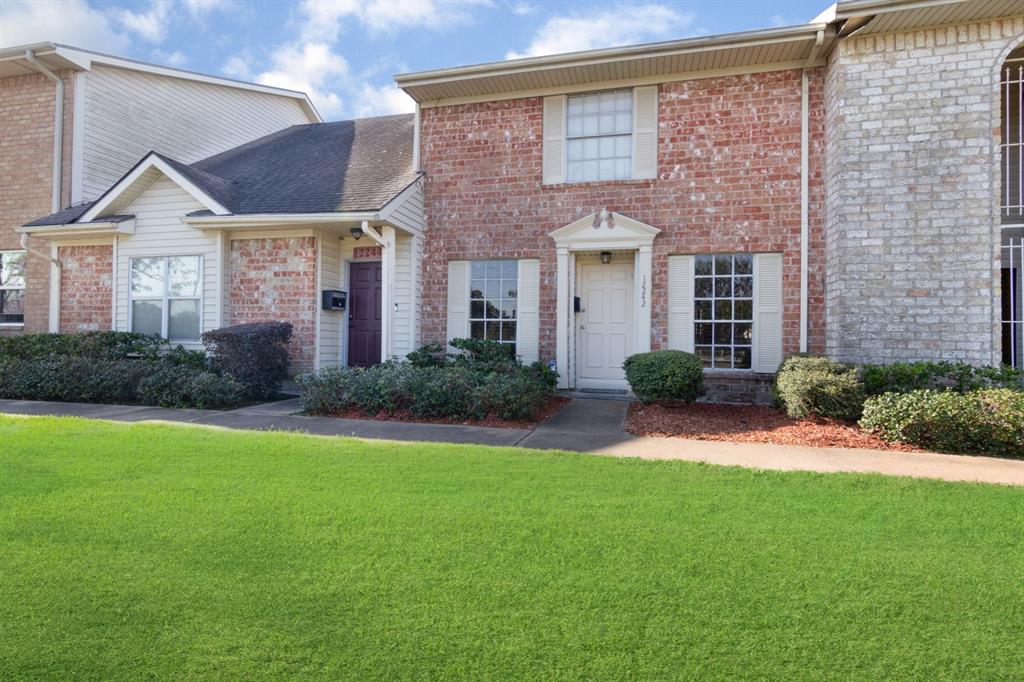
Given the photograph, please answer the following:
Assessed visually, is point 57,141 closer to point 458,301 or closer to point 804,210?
point 458,301

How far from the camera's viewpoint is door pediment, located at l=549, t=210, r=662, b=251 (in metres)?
9.64

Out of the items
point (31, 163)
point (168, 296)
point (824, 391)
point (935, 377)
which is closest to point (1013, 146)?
point (935, 377)

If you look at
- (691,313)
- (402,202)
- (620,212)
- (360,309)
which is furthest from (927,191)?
(360,309)

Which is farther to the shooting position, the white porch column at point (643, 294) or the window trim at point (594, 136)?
the window trim at point (594, 136)

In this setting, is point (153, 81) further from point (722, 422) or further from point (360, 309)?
point (722, 422)

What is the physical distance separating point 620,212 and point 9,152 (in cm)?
1297

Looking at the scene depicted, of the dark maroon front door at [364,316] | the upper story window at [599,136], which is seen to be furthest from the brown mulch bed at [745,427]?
the dark maroon front door at [364,316]

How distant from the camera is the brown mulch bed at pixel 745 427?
21.2ft

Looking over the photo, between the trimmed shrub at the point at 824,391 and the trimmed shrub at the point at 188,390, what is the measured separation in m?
7.81

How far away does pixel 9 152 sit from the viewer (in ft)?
41.7

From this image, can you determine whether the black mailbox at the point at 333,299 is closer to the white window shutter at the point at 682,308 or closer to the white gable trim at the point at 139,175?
the white gable trim at the point at 139,175

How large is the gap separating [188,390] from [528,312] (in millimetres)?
5371

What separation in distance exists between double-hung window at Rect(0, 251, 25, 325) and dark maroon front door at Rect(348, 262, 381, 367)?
24.4ft

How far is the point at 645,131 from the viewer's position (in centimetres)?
973
